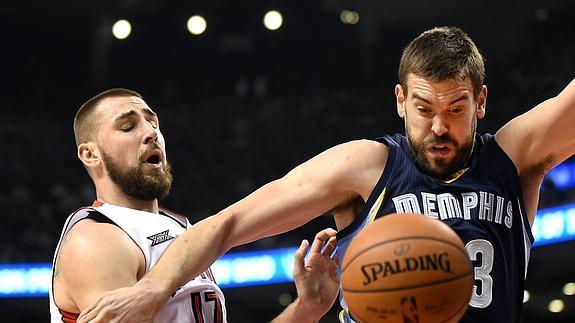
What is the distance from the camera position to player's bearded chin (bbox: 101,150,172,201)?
4.01 m

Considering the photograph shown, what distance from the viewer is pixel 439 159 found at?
A: 3117 mm

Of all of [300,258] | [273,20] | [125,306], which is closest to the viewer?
[125,306]

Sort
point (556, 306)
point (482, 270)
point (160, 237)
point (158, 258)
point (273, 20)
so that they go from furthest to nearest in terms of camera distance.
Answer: point (273, 20)
point (556, 306)
point (160, 237)
point (158, 258)
point (482, 270)

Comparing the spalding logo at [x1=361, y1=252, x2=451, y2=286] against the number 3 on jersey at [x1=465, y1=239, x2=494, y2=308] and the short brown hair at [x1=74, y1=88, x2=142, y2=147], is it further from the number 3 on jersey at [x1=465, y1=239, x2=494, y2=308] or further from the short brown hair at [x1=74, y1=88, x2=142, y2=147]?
the short brown hair at [x1=74, y1=88, x2=142, y2=147]

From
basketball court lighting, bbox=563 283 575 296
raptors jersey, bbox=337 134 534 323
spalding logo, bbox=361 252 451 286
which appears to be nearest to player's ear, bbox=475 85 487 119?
raptors jersey, bbox=337 134 534 323

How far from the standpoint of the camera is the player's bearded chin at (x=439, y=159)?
308cm

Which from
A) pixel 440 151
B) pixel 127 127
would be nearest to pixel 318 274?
pixel 440 151

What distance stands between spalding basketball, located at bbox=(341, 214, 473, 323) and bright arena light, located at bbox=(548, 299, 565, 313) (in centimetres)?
1282

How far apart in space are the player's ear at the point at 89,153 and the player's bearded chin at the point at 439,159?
166 centimetres

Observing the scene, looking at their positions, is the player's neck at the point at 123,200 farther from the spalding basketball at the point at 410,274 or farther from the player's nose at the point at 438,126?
the spalding basketball at the point at 410,274

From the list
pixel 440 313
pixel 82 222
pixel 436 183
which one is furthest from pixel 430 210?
pixel 82 222

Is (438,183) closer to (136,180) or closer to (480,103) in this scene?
(480,103)

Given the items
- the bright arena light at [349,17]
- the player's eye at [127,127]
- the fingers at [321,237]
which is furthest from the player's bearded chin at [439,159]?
the bright arena light at [349,17]

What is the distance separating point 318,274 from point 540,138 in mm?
1075
